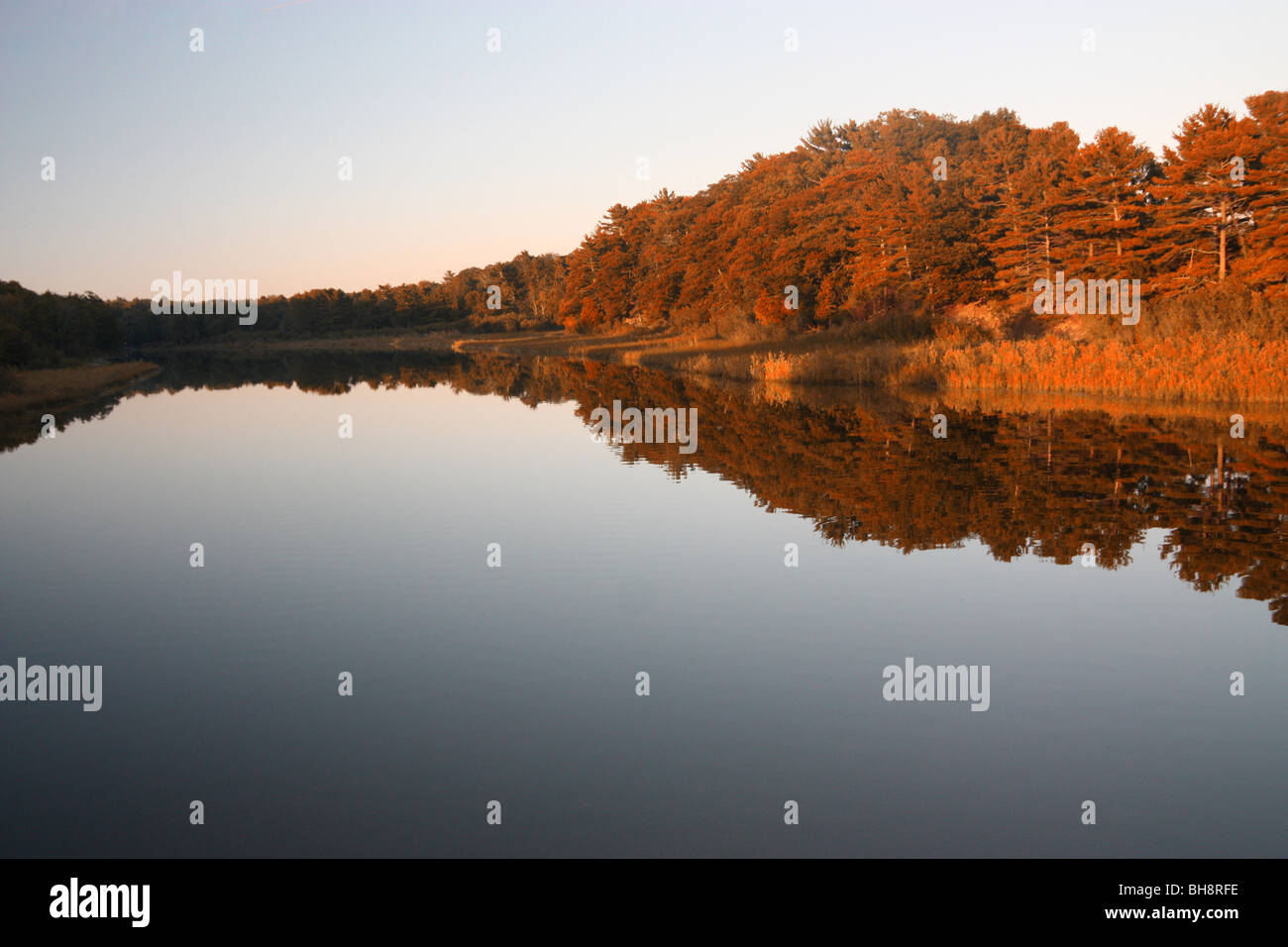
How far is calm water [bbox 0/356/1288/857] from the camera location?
277 inches

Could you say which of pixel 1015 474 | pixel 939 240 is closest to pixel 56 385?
pixel 939 240

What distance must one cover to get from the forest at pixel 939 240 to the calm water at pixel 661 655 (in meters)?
24.1

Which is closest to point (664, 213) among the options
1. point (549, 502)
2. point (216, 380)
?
point (216, 380)

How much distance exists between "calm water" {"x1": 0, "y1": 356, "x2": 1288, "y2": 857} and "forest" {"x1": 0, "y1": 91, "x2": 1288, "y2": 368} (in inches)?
949

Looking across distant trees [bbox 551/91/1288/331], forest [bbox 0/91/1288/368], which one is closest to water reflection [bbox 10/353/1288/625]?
forest [bbox 0/91/1288/368]

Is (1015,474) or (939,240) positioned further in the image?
(939,240)

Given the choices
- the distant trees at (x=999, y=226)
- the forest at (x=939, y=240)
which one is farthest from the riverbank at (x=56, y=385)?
the distant trees at (x=999, y=226)

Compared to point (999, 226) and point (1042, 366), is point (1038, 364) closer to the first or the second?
point (1042, 366)

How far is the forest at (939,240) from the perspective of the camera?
43.7 m

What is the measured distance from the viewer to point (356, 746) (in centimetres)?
826

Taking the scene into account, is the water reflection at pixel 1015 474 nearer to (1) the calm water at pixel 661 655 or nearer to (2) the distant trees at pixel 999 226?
(1) the calm water at pixel 661 655

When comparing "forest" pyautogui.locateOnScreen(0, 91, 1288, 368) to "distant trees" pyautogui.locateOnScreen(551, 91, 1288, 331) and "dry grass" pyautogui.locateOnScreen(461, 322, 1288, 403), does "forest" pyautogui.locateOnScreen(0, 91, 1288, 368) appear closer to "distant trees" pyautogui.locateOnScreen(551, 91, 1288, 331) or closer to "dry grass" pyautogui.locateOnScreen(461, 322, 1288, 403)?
"distant trees" pyautogui.locateOnScreen(551, 91, 1288, 331)

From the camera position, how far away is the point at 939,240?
187ft

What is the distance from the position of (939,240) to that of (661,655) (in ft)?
169
